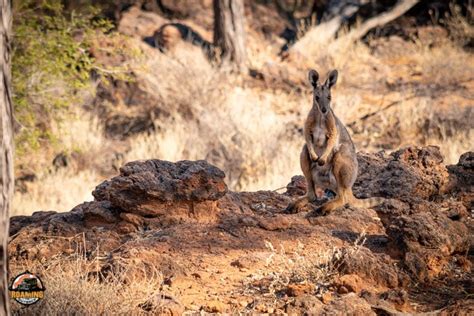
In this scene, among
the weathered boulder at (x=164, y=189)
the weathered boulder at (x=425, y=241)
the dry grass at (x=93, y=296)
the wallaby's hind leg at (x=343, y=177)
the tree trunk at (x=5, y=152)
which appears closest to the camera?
the tree trunk at (x=5, y=152)

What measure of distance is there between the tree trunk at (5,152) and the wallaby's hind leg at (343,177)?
12.0ft

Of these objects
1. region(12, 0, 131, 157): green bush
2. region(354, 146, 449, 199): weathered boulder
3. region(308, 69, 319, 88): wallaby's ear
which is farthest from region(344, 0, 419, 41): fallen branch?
region(354, 146, 449, 199): weathered boulder

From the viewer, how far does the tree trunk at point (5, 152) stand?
347 cm

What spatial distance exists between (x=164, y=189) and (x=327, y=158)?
69.4 inches

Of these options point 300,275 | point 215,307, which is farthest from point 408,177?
point 215,307

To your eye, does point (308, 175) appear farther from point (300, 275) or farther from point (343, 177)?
point (300, 275)

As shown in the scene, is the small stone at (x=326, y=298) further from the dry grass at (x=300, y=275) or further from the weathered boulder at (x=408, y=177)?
the weathered boulder at (x=408, y=177)

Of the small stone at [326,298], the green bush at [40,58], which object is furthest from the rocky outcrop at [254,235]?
the green bush at [40,58]

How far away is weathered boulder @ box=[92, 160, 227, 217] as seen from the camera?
6.09 metres

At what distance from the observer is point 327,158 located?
6.95 metres

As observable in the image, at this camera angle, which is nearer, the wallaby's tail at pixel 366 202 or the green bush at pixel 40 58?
the wallaby's tail at pixel 366 202

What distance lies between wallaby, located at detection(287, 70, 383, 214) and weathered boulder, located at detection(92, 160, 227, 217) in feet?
3.07

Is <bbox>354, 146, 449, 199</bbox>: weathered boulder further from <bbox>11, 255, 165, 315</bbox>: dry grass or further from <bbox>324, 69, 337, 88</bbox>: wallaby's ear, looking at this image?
<bbox>11, 255, 165, 315</bbox>: dry grass

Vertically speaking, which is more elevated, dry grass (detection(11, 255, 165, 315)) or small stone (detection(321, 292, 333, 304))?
dry grass (detection(11, 255, 165, 315))
